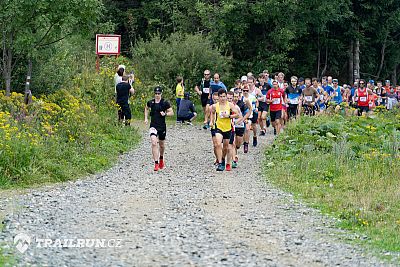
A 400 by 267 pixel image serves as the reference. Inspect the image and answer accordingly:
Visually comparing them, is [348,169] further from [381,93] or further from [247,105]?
[381,93]

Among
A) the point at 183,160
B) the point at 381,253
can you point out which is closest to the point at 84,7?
the point at 183,160

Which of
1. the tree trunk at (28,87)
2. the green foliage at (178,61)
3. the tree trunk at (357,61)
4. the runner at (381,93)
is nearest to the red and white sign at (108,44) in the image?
the green foliage at (178,61)

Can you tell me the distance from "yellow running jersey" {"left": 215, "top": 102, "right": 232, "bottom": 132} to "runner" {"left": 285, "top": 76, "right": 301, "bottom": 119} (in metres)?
7.59

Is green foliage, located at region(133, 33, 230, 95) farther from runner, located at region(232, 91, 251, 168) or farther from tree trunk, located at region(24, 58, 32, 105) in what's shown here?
runner, located at region(232, 91, 251, 168)

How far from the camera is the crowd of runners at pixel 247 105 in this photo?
16766mm


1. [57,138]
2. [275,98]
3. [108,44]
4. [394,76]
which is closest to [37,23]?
[57,138]

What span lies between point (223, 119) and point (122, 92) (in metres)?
6.06

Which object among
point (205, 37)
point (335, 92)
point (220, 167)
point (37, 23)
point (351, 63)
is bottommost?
point (220, 167)

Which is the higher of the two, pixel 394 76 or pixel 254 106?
pixel 254 106

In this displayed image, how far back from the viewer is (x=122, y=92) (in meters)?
22.0

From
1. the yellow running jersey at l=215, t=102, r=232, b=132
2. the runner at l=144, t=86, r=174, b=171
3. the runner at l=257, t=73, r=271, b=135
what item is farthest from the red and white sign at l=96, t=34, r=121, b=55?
the yellow running jersey at l=215, t=102, r=232, b=132

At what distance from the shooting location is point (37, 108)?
18.7m

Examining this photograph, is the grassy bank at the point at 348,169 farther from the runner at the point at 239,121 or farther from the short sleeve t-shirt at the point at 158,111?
the short sleeve t-shirt at the point at 158,111

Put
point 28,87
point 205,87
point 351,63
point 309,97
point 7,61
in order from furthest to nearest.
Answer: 1. point 351,63
2. point 309,97
3. point 205,87
4. point 28,87
5. point 7,61
